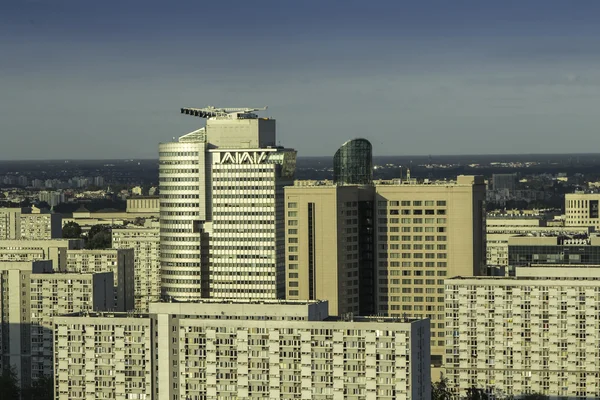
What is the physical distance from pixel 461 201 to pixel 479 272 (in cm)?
566

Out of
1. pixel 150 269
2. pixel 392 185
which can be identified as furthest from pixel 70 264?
pixel 392 185

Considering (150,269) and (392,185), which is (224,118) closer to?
(392,185)

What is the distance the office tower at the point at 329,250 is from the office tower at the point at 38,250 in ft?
136

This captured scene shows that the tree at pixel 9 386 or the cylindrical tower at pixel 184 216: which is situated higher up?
the cylindrical tower at pixel 184 216

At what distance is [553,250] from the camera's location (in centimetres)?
15800

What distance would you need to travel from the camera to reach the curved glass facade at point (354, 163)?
510ft

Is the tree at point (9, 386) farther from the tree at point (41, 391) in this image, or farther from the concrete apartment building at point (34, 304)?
the concrete apartment building at point (34, 304)

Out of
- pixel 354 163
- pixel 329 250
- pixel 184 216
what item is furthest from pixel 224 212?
pixel 354 163

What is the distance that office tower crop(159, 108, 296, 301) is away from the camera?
147 metres

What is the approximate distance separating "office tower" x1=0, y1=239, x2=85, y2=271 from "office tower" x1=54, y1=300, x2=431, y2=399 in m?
64.9

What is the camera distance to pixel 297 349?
348 ft

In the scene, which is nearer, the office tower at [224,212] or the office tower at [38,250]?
the office tower at [224,212]

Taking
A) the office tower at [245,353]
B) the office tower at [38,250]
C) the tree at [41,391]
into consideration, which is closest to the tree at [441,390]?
the office tower at [245,353]

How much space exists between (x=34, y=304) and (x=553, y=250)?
4489 centimetres
